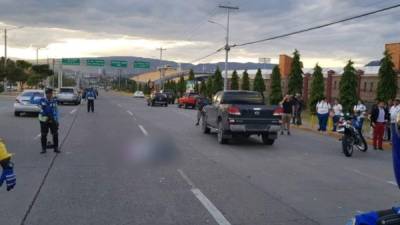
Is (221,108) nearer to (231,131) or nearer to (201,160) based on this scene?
(231,131)

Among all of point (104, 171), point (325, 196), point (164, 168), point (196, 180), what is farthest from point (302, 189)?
point (104, 171)

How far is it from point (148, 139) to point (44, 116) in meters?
4.63

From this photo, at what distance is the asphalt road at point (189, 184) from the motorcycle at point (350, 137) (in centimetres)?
35

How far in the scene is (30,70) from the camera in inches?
4023

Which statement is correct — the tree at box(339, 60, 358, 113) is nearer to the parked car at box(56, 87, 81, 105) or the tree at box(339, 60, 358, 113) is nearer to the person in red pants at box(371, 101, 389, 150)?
the person in red pants at box(371, 101, 389, 150)

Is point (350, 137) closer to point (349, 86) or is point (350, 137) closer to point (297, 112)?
point (297, 112)

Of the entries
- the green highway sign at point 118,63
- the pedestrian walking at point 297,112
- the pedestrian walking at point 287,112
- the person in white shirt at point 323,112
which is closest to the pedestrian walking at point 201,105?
the pedestrian walking at point 287,112

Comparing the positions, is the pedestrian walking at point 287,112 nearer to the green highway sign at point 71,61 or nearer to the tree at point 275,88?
the tree at point 275,88

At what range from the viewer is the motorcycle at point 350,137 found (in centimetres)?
1488

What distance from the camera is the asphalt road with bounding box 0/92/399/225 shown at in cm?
723

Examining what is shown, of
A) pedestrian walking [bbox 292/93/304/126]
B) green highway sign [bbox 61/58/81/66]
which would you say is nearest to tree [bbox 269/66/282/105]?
pedestrian walking [bbox 292/93/304/126]

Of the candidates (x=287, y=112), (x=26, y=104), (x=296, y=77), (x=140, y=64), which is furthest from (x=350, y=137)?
(x=140, y=64)

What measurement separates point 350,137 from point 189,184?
7.17 m

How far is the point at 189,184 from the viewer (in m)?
9.51
